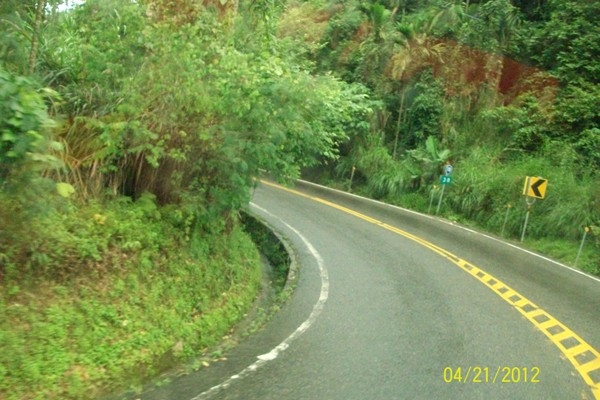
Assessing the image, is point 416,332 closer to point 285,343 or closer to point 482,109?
point 285,343

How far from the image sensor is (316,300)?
28.9 ft

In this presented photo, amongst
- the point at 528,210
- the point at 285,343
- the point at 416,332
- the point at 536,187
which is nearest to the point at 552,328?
the point at 416,332

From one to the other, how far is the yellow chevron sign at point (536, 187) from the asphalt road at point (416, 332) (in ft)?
10.2

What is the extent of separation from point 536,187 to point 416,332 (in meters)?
10.7

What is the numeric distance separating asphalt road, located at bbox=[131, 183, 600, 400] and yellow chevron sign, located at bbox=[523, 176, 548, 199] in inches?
122

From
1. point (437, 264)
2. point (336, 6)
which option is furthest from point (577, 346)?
point (336, 6)

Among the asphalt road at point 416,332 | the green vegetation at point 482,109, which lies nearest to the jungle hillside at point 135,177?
the asphalt road at point 416,332

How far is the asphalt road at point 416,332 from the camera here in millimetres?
5738

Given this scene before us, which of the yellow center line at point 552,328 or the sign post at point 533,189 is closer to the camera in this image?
the yellow center line at point 552,328

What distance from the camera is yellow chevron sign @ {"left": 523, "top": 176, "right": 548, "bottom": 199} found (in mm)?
16406

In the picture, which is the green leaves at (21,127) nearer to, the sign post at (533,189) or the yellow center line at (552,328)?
the yellow center line at (552,328)

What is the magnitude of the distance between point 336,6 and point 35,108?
3042cm

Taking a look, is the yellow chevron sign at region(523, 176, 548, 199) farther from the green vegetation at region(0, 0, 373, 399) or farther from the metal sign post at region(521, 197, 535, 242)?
the green vegetation at region(0, 0, 373, 399)

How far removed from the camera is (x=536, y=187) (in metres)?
16.5
